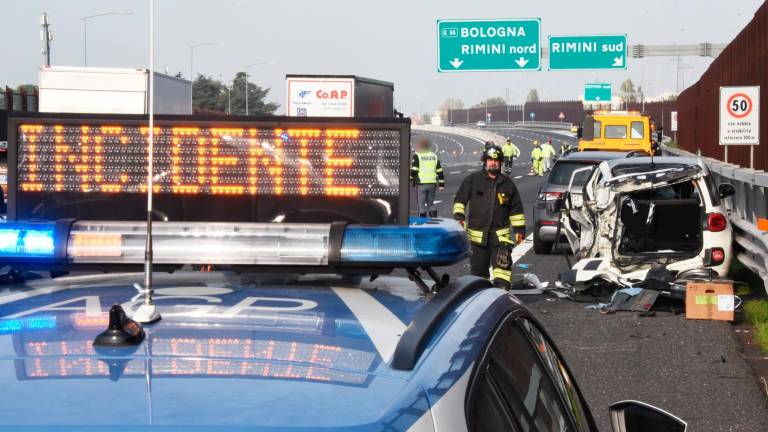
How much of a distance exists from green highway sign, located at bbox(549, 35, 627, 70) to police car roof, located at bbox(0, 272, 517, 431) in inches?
1693

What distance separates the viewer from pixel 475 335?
2689 mm

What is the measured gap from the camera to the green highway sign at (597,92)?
84438 millimetres

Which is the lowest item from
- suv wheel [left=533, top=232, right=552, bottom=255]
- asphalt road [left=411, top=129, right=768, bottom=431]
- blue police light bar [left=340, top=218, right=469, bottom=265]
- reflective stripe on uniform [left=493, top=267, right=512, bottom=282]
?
asphalt road [left=411, top=129, right=768, bottom=431]

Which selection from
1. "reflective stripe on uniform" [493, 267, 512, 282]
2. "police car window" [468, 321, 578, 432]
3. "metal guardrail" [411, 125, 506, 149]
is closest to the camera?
"police car window" [468, 321, 578, 432]

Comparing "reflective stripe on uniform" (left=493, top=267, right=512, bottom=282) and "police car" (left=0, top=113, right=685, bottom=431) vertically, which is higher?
"police car" (left=0, top=113, right=685, bottom=431)

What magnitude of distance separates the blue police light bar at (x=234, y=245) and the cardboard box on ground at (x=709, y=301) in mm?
9557

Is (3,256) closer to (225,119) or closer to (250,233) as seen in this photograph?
(250,233)

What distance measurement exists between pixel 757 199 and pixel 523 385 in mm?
14055

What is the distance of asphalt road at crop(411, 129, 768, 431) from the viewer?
27.9ft

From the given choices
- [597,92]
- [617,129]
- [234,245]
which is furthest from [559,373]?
[597,92]

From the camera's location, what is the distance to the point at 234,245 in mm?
3396

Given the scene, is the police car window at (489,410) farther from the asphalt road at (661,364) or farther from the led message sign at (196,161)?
the asphalt road at (661,364)

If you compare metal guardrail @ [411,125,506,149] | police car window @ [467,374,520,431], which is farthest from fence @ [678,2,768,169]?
metal guardrail @ [411,125,506,149]

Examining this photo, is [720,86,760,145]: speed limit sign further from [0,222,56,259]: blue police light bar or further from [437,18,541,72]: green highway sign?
[437,18,541,72]: green highway sign
